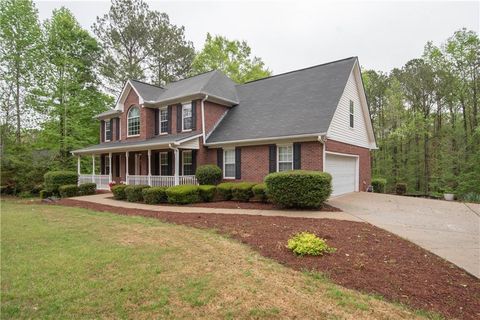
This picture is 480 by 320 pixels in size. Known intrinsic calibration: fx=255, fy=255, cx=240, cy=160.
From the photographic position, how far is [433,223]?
7750 mm

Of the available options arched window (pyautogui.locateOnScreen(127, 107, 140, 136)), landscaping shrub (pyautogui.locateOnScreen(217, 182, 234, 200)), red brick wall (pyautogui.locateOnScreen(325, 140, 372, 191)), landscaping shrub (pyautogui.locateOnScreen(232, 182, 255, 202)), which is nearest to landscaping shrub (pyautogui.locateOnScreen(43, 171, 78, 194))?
arched window (pyautogui.locateOnScreen(127, 107, 140, 136))

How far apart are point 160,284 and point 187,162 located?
12.3 meters

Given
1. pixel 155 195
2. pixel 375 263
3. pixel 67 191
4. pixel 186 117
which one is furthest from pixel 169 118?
pixel 375 263

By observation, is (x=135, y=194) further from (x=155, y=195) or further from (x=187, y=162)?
(x=187, y=162)

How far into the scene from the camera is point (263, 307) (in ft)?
10.5

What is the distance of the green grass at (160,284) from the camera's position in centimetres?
312

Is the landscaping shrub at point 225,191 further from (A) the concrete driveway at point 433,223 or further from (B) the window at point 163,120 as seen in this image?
(B) the window at point 163,120

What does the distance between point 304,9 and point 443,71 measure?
1788 cm

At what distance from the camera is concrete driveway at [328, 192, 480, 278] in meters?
5.23

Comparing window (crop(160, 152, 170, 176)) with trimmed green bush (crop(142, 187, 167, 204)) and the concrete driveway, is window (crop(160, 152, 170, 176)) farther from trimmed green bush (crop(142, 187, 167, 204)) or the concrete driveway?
the concrete driveway

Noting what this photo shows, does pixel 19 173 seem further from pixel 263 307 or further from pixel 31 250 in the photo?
pixel 263 307

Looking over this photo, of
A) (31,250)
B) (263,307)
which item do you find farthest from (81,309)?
(31,250)

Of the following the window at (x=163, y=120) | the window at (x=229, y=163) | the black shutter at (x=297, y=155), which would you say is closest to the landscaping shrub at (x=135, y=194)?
the window at (x=229, y=163)

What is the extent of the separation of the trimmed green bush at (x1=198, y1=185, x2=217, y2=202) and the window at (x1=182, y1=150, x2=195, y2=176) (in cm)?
297
